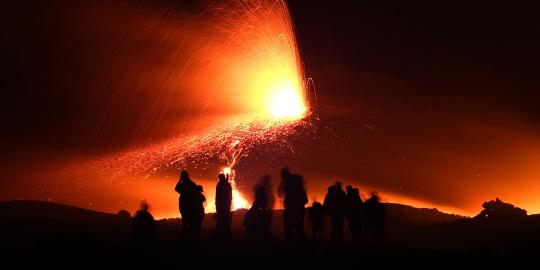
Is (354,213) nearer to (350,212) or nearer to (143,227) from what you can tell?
(350,212)

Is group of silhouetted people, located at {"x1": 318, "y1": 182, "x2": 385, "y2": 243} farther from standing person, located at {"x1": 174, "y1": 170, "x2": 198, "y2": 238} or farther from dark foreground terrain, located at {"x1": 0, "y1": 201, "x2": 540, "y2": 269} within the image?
standing person, located at {"x1": 174, "y1": 170, "x2": 198, "y2": 238}

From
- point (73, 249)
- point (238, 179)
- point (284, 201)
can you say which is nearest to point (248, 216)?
point (284, 201)

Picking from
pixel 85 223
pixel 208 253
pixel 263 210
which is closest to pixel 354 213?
pixel 263 210

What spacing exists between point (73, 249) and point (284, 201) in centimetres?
751

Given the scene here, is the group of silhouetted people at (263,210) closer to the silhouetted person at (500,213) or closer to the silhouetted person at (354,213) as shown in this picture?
the silhouetted person at (354,213)

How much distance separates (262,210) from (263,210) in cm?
4

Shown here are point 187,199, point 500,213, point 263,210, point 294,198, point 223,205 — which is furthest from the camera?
point 500,213

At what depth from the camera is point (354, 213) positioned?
21.7 metres

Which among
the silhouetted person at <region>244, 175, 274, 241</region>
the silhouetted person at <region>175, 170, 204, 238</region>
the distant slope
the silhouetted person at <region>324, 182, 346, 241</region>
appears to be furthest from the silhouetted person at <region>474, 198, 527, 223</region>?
the silhouetted person at <region>175, 170, 204, 238</region>

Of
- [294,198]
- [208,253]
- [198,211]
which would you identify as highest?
[294,198]

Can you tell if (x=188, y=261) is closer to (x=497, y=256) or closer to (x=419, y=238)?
(x=497, y=256)

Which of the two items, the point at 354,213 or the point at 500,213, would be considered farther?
the point at 500,213

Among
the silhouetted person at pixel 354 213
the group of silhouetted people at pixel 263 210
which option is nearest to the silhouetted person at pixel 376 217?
the group of silhouetted people at pixel 263 210

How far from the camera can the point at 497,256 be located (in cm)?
1736
